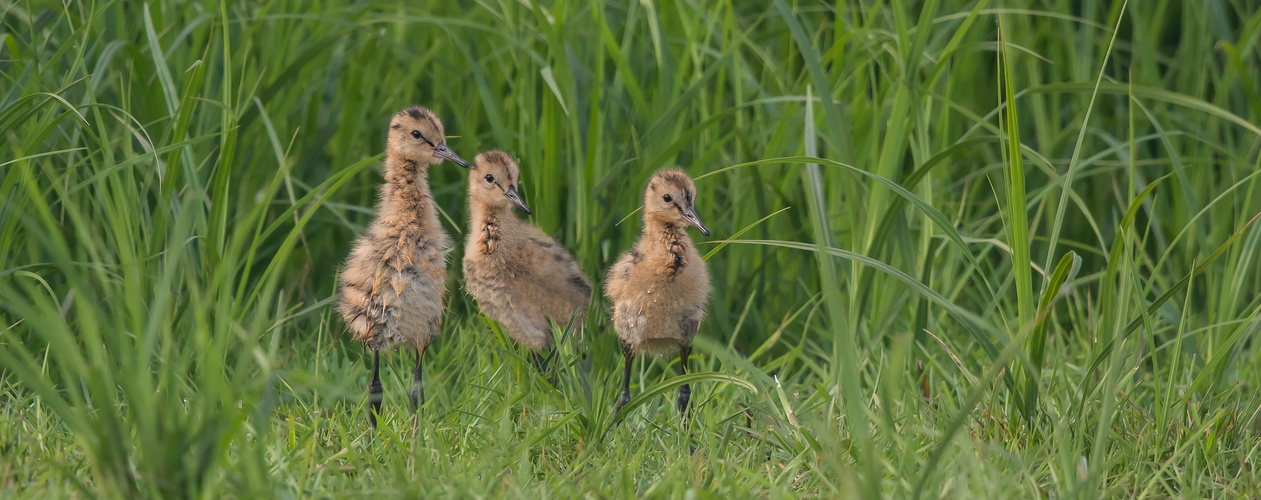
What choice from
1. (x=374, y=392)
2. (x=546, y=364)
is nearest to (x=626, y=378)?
(x=546, y=364)

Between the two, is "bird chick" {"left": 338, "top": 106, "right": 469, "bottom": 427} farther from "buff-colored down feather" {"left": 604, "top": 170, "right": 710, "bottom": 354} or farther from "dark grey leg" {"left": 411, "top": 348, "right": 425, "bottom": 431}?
"buff-colored down feather" {"left": 604, "top": 170, "right": 710, "bottom": 354}

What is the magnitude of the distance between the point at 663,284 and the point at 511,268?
628mm

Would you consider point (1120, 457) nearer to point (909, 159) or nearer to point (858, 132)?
point (858, 132)

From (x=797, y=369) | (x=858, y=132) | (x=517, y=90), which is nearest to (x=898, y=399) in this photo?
(x=797, y=369)

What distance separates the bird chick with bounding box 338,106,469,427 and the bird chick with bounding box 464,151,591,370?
0.20 m

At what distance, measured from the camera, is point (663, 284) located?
132 inches

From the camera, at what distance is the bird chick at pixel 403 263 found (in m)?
3.36

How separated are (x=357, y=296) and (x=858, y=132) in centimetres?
217

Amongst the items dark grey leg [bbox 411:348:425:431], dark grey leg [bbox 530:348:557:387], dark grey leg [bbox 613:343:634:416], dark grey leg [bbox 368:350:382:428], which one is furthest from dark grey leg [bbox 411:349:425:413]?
dark grey leg [bbox 613:343:634:416]

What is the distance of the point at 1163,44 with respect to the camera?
6.33m

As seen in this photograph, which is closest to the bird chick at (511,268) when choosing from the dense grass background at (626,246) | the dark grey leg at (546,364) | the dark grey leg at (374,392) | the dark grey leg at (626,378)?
the dark grey leg at (546,364)

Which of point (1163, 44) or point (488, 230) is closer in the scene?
point (488, 230)

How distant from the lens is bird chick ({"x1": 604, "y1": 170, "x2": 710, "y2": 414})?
3340mm

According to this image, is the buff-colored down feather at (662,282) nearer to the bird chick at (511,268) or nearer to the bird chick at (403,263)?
the bird chick at (511,268)
